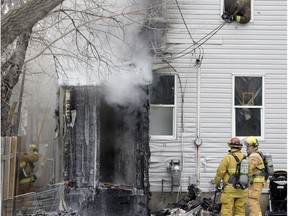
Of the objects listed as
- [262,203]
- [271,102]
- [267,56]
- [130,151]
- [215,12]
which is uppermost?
[215,12]

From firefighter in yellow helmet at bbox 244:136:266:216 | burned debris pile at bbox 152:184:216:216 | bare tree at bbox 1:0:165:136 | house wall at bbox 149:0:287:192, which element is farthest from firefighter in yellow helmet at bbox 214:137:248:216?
bare tree at bbox 1:0:165:136

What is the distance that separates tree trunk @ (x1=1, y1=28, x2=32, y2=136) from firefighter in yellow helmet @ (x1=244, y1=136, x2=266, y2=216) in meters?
4.34

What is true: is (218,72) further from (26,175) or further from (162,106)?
(26,175)

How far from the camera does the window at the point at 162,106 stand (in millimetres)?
12391

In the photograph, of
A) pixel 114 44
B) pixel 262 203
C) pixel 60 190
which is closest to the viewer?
pixel 60 190

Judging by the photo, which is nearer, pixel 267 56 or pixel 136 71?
pixel 136 71

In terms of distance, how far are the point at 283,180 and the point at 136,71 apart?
3742mm

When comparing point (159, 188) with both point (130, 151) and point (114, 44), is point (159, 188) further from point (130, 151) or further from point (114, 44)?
point (114, 44)

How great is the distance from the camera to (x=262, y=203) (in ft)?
39.9

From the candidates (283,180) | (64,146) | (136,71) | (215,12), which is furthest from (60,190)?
(215,12)

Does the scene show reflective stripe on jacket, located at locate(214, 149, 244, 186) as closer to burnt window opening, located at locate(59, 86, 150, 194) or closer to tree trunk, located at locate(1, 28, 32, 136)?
burnt window opening, located at locate(59, 86, 150, 194)

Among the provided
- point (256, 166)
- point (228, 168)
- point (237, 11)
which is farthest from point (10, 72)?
point (237, 11)

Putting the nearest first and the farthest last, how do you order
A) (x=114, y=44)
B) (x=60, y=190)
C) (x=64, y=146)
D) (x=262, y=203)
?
(x=60, y=190) < (x=64, y=146) < (x=114, y=44) < (x=262, y=203)

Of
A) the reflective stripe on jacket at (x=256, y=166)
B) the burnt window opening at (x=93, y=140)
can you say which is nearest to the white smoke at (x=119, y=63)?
the burnt window opening at (x=93, y=140)
